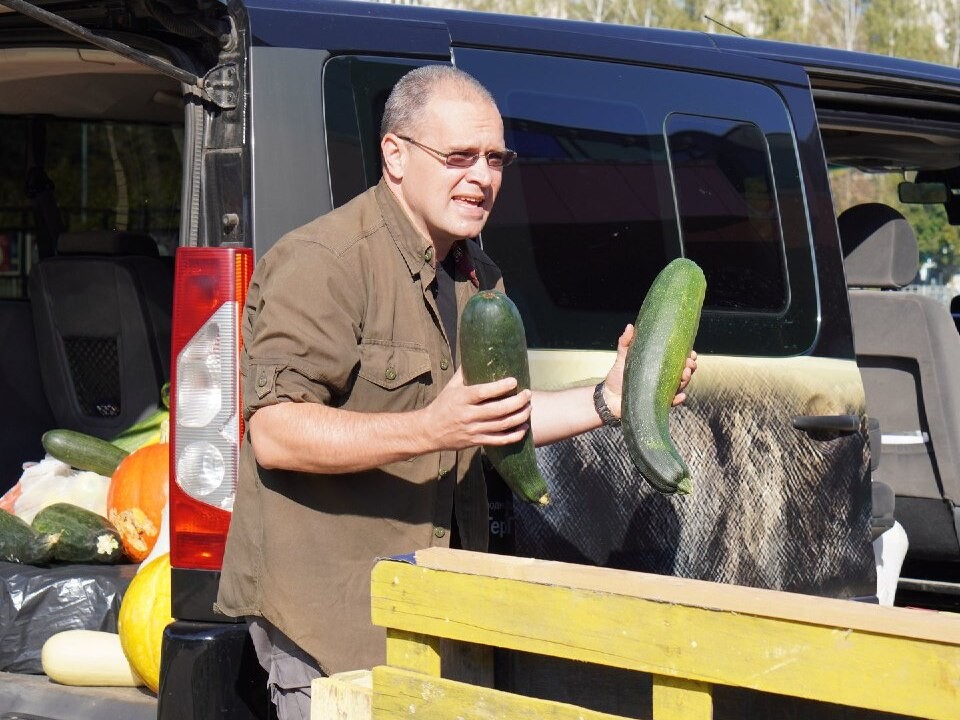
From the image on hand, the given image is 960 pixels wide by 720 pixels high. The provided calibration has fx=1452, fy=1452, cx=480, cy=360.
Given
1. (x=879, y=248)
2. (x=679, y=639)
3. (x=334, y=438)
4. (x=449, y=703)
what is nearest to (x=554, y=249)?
(x=334, y=438)

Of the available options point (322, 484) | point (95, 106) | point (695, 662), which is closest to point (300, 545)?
point (322, 484)

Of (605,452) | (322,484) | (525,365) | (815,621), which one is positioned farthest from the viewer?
(605,452)

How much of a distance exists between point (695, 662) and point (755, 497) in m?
1.61

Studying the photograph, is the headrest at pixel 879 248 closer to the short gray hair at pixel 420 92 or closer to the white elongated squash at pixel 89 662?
the short gray hair at pixel 420 92

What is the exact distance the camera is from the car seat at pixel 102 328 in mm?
4871

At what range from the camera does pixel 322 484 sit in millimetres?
2807

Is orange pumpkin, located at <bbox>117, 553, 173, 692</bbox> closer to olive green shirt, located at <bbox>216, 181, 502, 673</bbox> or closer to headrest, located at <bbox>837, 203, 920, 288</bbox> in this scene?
olive green shirt, located at <bbox>216, 181, 502, 673</bbox>

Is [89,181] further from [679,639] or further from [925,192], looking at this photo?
[679,639]

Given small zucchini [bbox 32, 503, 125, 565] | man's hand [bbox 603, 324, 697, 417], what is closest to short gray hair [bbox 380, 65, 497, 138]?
man's hand [bbox 603, 324, 697, 417]

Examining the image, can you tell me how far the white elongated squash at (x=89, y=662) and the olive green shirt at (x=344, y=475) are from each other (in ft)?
3.03

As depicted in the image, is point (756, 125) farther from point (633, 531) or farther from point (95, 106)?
point (95, 106)

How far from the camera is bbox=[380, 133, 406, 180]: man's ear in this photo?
2.89 m

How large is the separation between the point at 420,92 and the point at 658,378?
2.39 ft

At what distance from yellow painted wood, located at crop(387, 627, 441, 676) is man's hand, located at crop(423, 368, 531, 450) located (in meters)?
0.34
